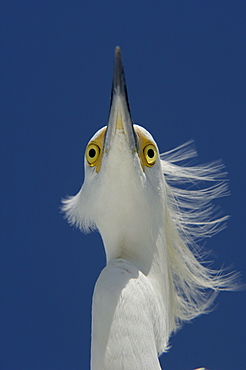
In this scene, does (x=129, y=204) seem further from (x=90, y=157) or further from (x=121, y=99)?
(x=121, y=99)

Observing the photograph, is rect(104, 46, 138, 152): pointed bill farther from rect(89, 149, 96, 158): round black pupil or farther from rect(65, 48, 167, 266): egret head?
rect(89, 149, 96, 158): round black pupil

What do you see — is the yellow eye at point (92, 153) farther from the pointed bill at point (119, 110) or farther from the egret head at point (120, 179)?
the pointed bill at point (119, 110)

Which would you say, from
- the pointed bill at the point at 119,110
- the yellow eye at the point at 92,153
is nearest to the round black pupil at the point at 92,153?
the yellow eye at the point at 92,153

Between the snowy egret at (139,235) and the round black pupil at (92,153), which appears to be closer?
the snowy egret at (139,235)

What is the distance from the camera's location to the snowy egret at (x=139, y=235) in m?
2.31

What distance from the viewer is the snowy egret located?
231cm

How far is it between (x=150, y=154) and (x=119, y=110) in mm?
269

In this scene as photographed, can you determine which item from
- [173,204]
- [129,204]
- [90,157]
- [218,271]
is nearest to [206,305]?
[218,271]

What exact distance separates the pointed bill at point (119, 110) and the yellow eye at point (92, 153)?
4.3 inches

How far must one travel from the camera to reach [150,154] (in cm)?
261

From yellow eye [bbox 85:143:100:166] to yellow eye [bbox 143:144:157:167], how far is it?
206 mm

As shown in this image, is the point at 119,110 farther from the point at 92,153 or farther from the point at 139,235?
the point at 139,235

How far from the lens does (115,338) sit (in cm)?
228

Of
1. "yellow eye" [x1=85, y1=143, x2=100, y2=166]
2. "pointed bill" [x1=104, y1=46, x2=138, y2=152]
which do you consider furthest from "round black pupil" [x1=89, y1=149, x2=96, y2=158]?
"pointed bill" [x1=104, y1=46, x2=138, y2=152]
